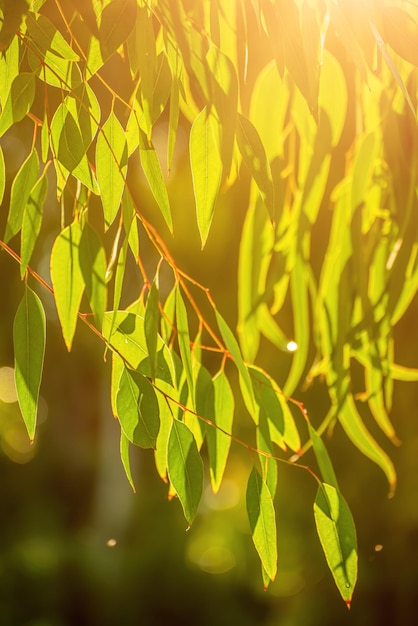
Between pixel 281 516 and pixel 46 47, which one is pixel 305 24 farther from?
pixel 281 516

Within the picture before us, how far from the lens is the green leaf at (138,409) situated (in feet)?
1.73

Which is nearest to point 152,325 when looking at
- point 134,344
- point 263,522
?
point 134,344

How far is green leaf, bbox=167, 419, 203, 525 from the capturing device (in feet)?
1.77

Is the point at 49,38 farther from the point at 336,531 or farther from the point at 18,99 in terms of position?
the point at 336,531

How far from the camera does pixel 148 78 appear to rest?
526mm

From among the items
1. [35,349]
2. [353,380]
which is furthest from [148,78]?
[353,380]

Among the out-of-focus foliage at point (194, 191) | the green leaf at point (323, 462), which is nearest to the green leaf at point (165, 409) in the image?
the out-of-focus foliage at point (194, 191)

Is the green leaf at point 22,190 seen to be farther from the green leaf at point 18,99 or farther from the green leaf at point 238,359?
the green leaf at point 238,359

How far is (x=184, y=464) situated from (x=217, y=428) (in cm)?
8

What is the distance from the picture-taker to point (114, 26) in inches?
20.7

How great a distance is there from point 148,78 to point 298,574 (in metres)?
2.73

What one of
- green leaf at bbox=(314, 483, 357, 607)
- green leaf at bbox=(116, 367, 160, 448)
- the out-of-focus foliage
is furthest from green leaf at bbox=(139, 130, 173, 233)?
green leaf at bbox=(314, 483, 357, 607)

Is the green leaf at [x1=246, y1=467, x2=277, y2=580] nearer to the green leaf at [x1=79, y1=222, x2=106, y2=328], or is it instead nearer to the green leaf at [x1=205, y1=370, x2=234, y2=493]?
the green leaf at [x1=205, y1=370, x2=234, y2=493]

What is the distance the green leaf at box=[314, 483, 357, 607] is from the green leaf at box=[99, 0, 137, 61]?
0.32 m
